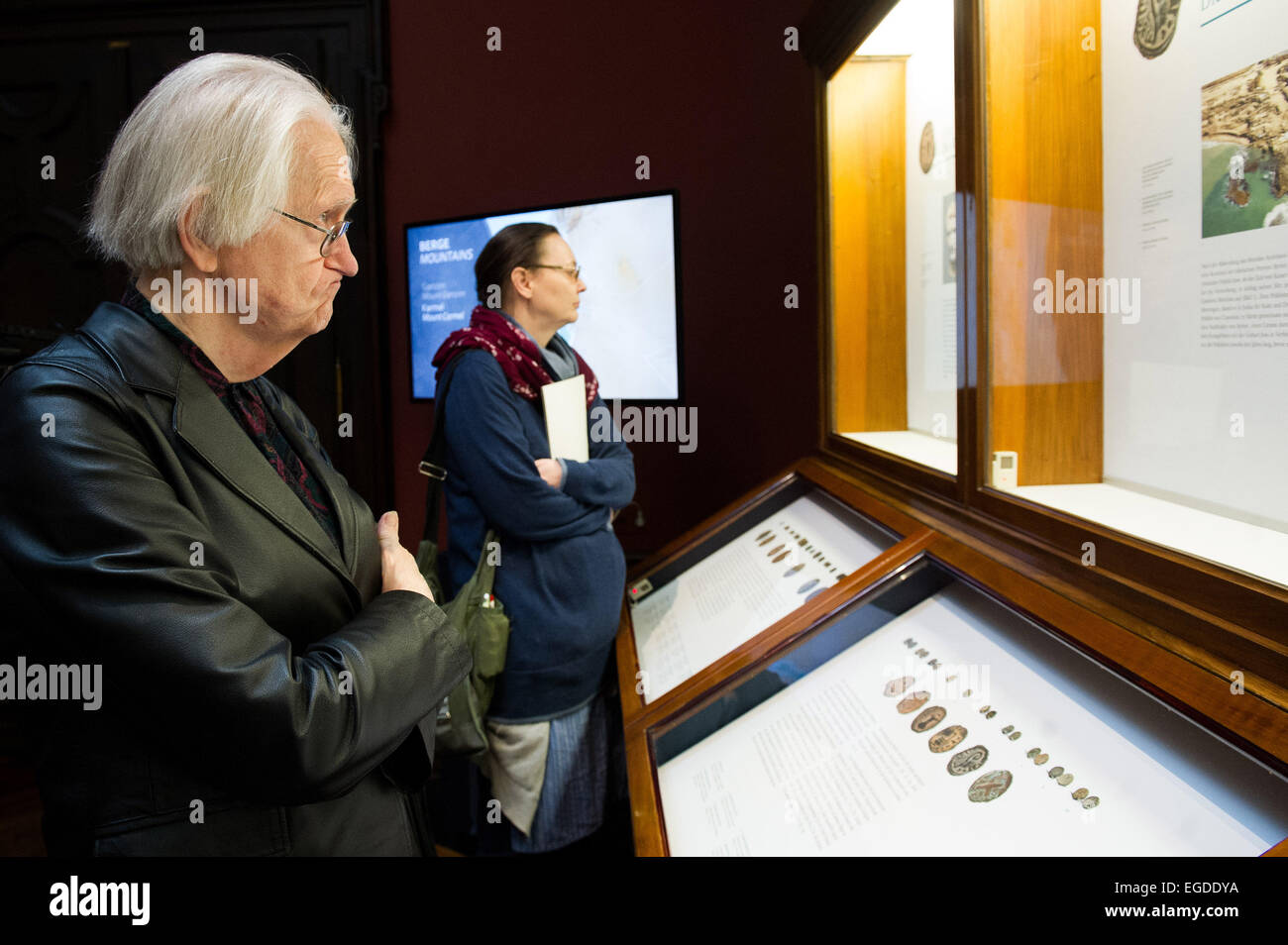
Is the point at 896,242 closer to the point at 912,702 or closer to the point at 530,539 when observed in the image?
the point at 530,539

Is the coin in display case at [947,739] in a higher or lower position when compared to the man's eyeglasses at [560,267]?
lower

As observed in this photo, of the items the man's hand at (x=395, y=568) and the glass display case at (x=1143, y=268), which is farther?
the man's hand at (x=395, y=568)

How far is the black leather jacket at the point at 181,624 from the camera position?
0.75 m

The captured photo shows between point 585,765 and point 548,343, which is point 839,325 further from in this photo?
point 585,765

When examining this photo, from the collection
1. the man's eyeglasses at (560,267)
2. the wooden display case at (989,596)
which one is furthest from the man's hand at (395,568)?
the man's eyeglasses at (560,267)

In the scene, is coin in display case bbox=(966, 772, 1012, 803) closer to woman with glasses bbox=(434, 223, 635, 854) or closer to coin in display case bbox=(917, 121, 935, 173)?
woman with glasses bbox=(434, 223, 635, 854)

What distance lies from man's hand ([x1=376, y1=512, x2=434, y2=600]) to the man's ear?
360 mm

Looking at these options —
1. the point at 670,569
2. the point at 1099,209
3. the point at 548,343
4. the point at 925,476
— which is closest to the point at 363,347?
the point at 548,343

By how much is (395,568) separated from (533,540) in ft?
2.99

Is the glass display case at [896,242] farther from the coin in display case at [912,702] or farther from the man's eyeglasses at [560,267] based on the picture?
the man's eyeglasses at [560,267]

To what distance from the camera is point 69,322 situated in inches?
152

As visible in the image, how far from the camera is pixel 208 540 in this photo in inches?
32.5

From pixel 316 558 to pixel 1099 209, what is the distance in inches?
46.5

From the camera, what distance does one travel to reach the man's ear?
904mm
